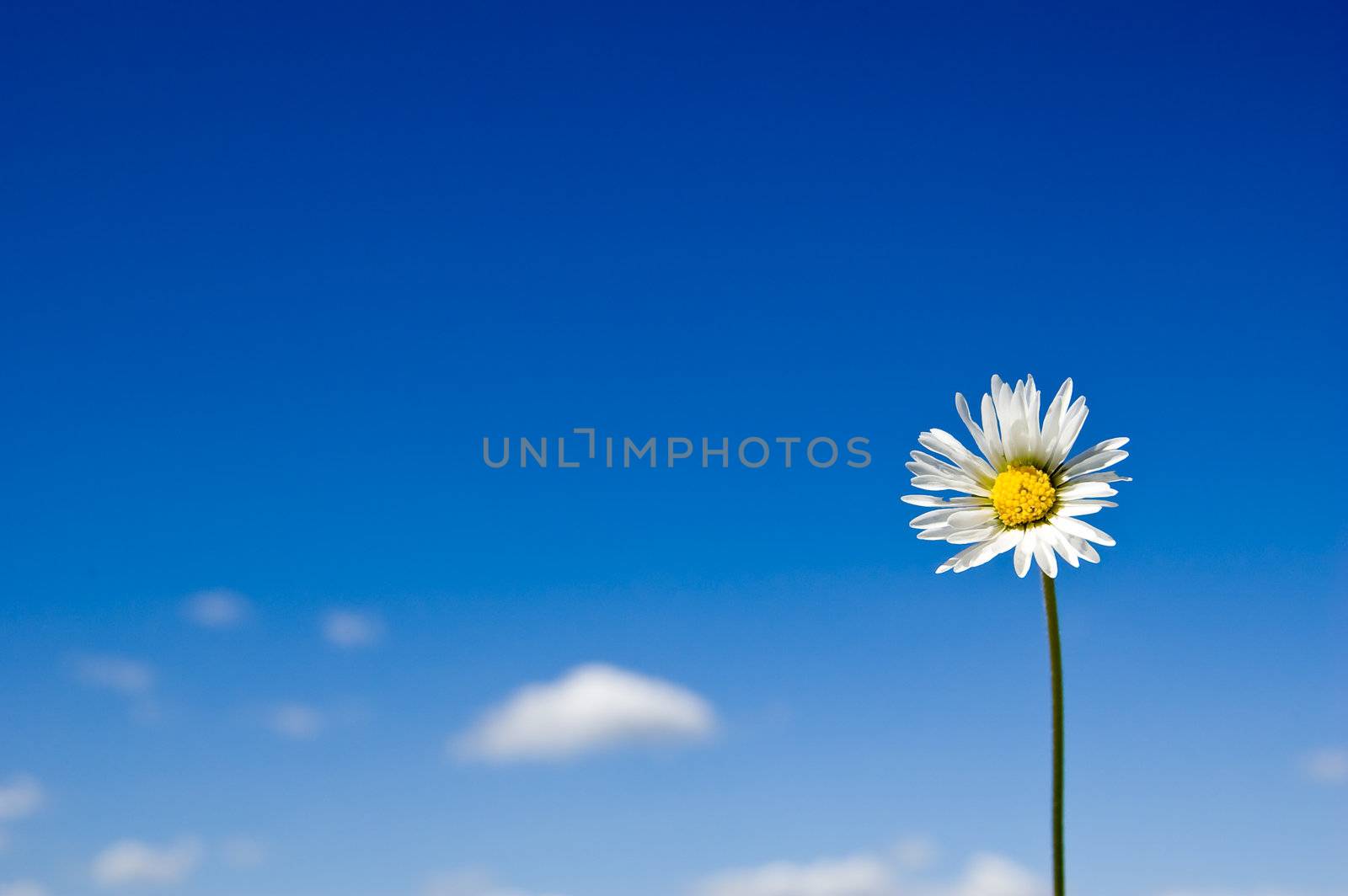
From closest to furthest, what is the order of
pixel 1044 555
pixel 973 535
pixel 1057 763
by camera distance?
pixel 1057 763 → pixel 1044 555 → pixel 973 535

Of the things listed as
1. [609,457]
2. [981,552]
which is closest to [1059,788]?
[981,552]

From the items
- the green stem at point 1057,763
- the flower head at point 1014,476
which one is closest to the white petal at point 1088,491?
the flower head at point 1014,476

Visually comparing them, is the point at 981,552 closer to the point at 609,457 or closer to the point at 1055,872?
the point at 1055,872

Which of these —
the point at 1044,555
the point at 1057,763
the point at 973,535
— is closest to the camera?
the point at 1057,763

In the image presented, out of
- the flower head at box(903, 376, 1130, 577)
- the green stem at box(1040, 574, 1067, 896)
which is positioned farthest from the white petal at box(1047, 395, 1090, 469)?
the green stem at box(1040, 574, 1067, 896)

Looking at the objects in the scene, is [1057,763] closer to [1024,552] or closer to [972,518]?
[1024,552]

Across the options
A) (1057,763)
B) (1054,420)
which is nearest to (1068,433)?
(1054,420)

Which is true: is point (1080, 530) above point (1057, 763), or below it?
above
